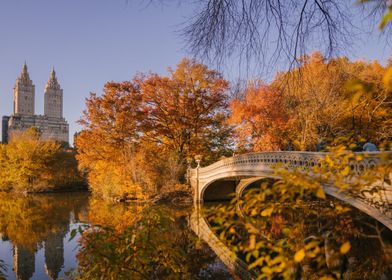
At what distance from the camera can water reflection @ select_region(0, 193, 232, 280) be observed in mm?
3125

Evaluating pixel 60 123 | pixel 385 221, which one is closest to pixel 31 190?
pixel 385 221

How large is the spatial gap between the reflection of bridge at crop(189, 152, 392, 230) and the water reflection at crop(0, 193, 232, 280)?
3.69ft

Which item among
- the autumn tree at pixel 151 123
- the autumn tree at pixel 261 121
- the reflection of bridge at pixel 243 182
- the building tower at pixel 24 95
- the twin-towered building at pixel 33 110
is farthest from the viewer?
the building tower at pixel 24 95

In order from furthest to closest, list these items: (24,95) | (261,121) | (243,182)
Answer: (24,95), (243,182), (261,121)

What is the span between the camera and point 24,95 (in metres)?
120

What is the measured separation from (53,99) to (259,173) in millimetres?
125677

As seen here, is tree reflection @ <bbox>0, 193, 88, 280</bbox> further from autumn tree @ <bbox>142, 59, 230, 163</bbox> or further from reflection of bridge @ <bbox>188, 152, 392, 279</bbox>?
autumn tree @ <bbox>142, 59, 230, 163</bbox>

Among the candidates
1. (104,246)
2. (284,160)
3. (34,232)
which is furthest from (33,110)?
(104,246)

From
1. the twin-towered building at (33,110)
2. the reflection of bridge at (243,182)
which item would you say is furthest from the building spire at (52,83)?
the reflection of bridge at (243,182)

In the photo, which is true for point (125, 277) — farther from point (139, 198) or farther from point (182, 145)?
point (182, 145)

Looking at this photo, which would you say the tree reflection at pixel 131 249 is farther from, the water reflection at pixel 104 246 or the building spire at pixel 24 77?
the building spire at pixel 24 77

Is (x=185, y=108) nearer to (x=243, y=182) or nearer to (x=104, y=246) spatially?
(x=243, y=182)

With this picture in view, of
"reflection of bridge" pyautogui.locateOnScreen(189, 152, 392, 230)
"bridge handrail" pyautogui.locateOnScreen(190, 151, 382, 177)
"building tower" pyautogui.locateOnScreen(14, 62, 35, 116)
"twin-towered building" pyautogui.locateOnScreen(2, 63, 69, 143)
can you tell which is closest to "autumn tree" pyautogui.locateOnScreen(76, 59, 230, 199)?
"reflection of bridge" pyautogui.locateOnScreen(189, 152, 392, 230)

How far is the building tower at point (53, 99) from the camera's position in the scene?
122875 mm
